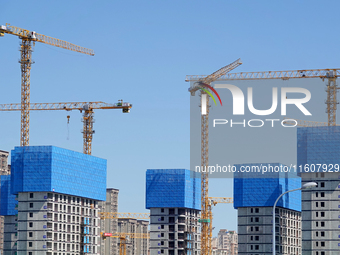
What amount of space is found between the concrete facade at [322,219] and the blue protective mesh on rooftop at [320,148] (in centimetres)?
614

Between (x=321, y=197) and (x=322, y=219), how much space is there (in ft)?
19.2

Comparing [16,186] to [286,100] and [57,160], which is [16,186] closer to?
[57,160]

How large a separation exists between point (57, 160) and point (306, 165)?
215 feet

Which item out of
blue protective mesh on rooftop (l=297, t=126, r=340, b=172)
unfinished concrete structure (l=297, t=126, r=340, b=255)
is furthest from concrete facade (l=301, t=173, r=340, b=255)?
blue protective mesh on rooftop (l=297, t=126, r=340, b=172)

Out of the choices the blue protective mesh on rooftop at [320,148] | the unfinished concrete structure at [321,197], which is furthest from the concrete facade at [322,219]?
the blue protective mesh on rooftop at [320,148]

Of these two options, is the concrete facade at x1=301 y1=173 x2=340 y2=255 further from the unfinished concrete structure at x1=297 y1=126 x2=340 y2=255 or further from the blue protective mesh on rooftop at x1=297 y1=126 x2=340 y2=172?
the blue protective mesh on rooftop at x1=297 y1=126 x2=340 y2=172

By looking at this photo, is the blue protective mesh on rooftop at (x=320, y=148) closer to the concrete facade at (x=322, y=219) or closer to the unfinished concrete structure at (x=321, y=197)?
the unfinished concrete structure at (x=321, y=197)

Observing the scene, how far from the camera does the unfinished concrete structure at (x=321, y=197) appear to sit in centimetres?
19662

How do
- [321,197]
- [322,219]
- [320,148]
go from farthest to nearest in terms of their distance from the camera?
[321,197]
[322,219]
[320,148]

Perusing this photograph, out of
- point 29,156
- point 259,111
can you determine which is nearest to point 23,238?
point 29,156

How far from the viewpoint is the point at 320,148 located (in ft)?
645

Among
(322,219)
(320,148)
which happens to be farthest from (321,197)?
(320,148)

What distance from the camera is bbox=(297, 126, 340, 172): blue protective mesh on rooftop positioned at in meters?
196

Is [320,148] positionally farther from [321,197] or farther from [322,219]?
[322,219]
